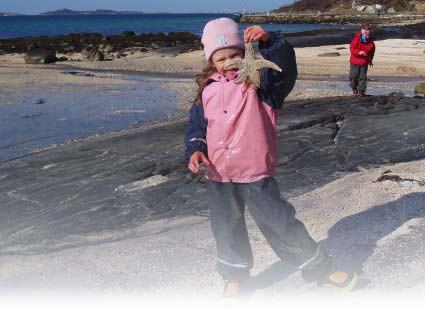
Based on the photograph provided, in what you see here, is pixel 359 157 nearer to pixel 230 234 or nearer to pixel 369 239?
pixel 369 239

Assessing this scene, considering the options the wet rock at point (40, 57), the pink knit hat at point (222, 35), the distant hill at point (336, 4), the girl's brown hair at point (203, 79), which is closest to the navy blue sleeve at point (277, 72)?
the pink knit hat at point (222, 35)

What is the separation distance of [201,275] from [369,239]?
1.11 metres

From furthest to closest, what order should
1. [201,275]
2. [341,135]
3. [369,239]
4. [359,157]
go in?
1. [341,135]
2. [359,157]
3. [369,239]
4. [201,275]

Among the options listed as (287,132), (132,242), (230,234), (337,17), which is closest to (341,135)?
(287,132)

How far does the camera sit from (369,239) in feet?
12.9

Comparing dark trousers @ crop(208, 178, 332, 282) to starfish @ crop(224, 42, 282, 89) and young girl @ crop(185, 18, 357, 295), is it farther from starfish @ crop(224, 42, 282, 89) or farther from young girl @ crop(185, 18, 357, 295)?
starfish @ crop(224, 42, 282, 89)

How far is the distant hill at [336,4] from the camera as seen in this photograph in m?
94.2

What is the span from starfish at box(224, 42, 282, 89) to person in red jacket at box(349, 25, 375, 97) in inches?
383

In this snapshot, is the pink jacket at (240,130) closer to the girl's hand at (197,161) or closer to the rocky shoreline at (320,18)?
the girl's hand at (197,161)

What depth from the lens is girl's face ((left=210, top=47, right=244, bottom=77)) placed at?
10.3 feet

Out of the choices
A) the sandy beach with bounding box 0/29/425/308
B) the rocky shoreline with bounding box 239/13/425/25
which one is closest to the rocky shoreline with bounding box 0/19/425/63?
the sandy beach with bounding box 0/29/425/308

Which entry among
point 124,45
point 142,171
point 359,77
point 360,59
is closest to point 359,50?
point 360,59

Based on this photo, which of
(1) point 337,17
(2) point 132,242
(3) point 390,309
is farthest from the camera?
(1) point 337,17

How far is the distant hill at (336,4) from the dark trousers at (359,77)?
85018 mm
